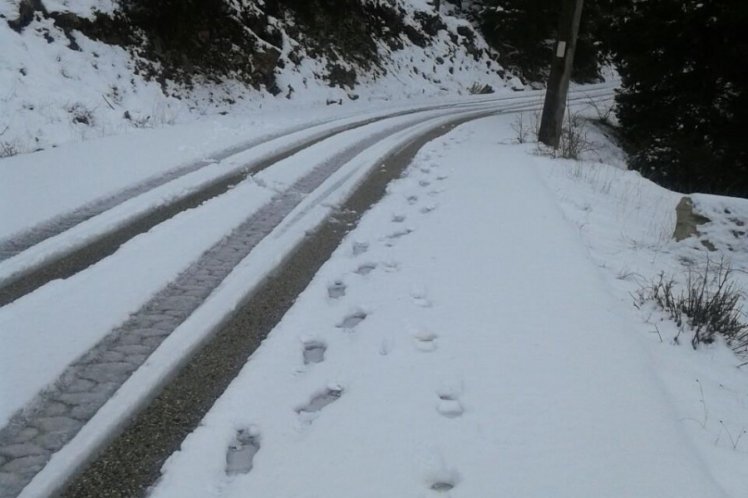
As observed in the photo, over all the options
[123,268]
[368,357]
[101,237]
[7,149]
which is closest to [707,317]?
[368,357]

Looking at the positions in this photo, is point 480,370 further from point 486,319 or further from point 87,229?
point 87,229

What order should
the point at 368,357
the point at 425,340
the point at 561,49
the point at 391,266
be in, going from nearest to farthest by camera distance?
1. the point at 368,357
2. the point at 425,340
3. the point at 391,266
4. the point at 561,49

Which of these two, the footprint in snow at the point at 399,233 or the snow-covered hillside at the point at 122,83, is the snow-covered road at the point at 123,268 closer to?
the footprint in snow at the point at 399,233

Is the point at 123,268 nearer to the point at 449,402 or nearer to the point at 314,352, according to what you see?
the point at 314,352

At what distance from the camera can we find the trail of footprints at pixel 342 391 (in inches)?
83.9

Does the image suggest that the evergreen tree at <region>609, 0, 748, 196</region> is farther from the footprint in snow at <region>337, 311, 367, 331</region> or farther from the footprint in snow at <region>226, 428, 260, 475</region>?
the footprint in snow at <region>226, 428, 260, 475</region>

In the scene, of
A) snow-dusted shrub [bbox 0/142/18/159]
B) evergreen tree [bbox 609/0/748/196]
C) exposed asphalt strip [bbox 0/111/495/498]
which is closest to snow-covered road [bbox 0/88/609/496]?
exposed asphalt strip [bbox 0/111/495/498]

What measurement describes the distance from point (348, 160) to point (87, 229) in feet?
12.8

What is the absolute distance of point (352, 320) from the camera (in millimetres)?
3318

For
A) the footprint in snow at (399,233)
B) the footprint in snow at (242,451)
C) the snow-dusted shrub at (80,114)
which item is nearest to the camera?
the footprint in snow at (242,451)

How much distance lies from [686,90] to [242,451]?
11031mm

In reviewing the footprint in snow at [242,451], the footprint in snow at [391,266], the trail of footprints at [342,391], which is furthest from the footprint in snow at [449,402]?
the footprint in snow at [391,266]

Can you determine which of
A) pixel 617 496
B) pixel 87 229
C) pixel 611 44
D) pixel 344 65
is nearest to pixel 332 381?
pixel 617 496

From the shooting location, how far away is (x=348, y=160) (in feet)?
25.2
